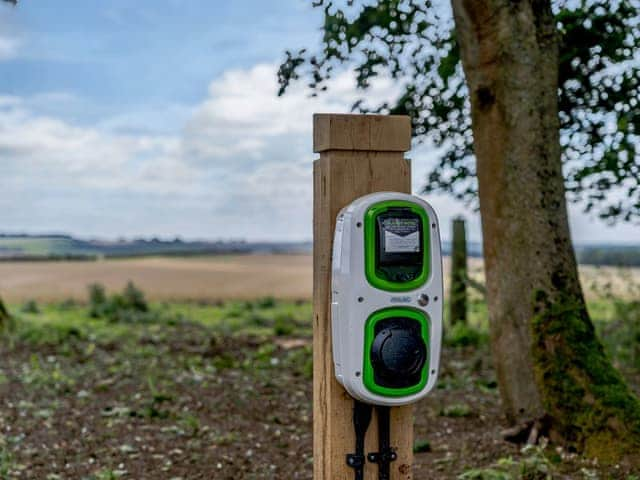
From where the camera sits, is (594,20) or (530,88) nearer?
(530,88)

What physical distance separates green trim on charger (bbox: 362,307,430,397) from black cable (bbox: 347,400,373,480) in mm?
131

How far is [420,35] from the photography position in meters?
6.03

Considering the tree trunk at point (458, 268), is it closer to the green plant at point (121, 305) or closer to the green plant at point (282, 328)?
the green plant at point (282, 328)

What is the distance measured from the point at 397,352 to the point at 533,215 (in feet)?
7.84

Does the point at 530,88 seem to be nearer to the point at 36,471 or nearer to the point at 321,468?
the point at 321,468

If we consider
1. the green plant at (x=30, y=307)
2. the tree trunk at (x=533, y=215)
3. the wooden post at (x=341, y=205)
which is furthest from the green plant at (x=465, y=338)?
the green plant at (x=30, y=307)

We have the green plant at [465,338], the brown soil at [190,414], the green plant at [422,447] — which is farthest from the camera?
the green plant at [465,338]

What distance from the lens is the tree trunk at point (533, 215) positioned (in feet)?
17.4

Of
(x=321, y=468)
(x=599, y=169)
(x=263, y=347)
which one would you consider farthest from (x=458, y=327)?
(x=321, y=468)

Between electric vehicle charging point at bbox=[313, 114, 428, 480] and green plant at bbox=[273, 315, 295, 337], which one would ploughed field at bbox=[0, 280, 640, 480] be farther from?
electric vehicle charging point at bbox=[313, 114, 428, 480]

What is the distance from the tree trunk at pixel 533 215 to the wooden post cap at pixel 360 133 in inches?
82.4

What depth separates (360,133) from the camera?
3346mm

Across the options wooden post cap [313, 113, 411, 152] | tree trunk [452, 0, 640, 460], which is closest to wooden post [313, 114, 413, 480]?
wooden post cap [313, 113, 411, 152]

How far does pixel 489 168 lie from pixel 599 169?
92 centimetres
